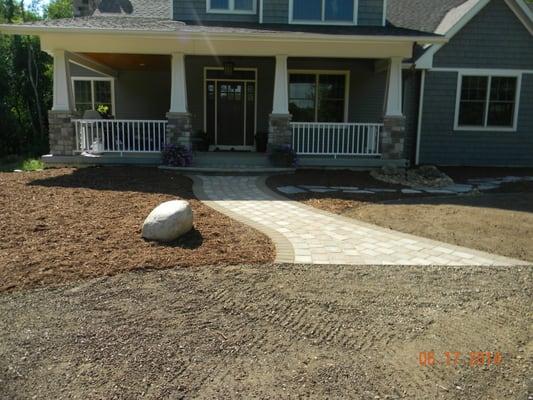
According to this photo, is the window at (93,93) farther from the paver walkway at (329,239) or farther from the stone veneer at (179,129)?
the paver walkway at (329,239)

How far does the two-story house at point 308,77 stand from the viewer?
35.7 ft

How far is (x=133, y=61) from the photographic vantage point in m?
13.3

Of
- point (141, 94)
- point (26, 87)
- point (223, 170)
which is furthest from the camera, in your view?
point (26, 87)

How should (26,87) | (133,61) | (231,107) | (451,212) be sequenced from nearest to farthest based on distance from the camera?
(451,212) < (133,61) < (231,107) < (26,87)

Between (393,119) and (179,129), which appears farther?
(393,119)

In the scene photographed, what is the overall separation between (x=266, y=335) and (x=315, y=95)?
12066 millimetres

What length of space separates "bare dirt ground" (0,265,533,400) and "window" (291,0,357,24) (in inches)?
402

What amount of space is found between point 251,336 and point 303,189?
6.15m

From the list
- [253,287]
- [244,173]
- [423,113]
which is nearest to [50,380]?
[253,287]

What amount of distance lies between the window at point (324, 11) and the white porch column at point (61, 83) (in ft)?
20.7

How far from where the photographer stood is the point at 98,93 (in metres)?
16.0

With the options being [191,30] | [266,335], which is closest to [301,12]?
[191,30]

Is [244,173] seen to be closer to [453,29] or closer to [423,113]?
[423,113]

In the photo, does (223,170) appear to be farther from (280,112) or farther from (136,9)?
(136,9)
